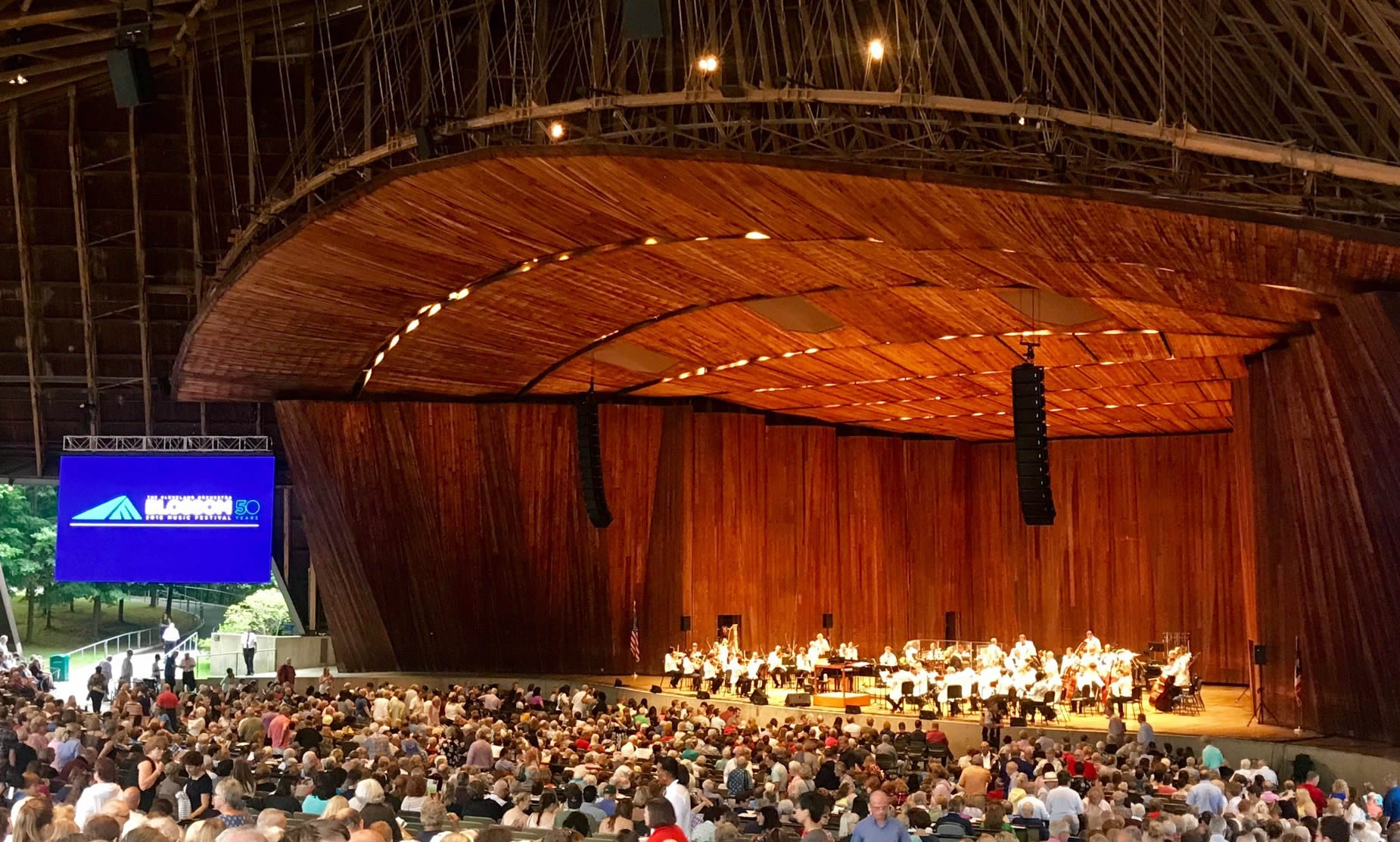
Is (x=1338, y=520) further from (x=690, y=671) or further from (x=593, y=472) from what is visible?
(x=690, y=671)

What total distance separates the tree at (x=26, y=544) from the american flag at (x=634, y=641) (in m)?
22.8

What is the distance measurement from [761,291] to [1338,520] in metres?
6.81

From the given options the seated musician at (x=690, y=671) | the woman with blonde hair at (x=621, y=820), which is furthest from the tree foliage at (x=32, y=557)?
the woman with blonde hair at (x=621, y=820)

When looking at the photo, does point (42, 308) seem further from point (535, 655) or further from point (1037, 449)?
point (1037, 449)

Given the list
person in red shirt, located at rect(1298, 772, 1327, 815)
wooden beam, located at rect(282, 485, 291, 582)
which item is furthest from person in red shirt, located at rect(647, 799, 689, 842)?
wooden beam, located at rect(282, 485, 291, 582)

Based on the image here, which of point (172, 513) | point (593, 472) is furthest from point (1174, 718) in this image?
point (172, 513)

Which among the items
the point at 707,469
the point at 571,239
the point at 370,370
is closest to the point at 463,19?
the point at 370,370

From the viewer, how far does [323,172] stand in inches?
621

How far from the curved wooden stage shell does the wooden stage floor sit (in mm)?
619

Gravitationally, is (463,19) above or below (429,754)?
above

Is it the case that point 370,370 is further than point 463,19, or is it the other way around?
point 463,19

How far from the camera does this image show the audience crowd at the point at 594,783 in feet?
22.9

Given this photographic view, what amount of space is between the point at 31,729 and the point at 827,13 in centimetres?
961

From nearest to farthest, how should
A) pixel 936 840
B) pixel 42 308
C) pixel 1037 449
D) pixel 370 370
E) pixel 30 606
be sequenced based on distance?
pixel 936 840 → pixel 1037 449 → pixel 370 370 → pixel 42 308 → pixel 30 606
